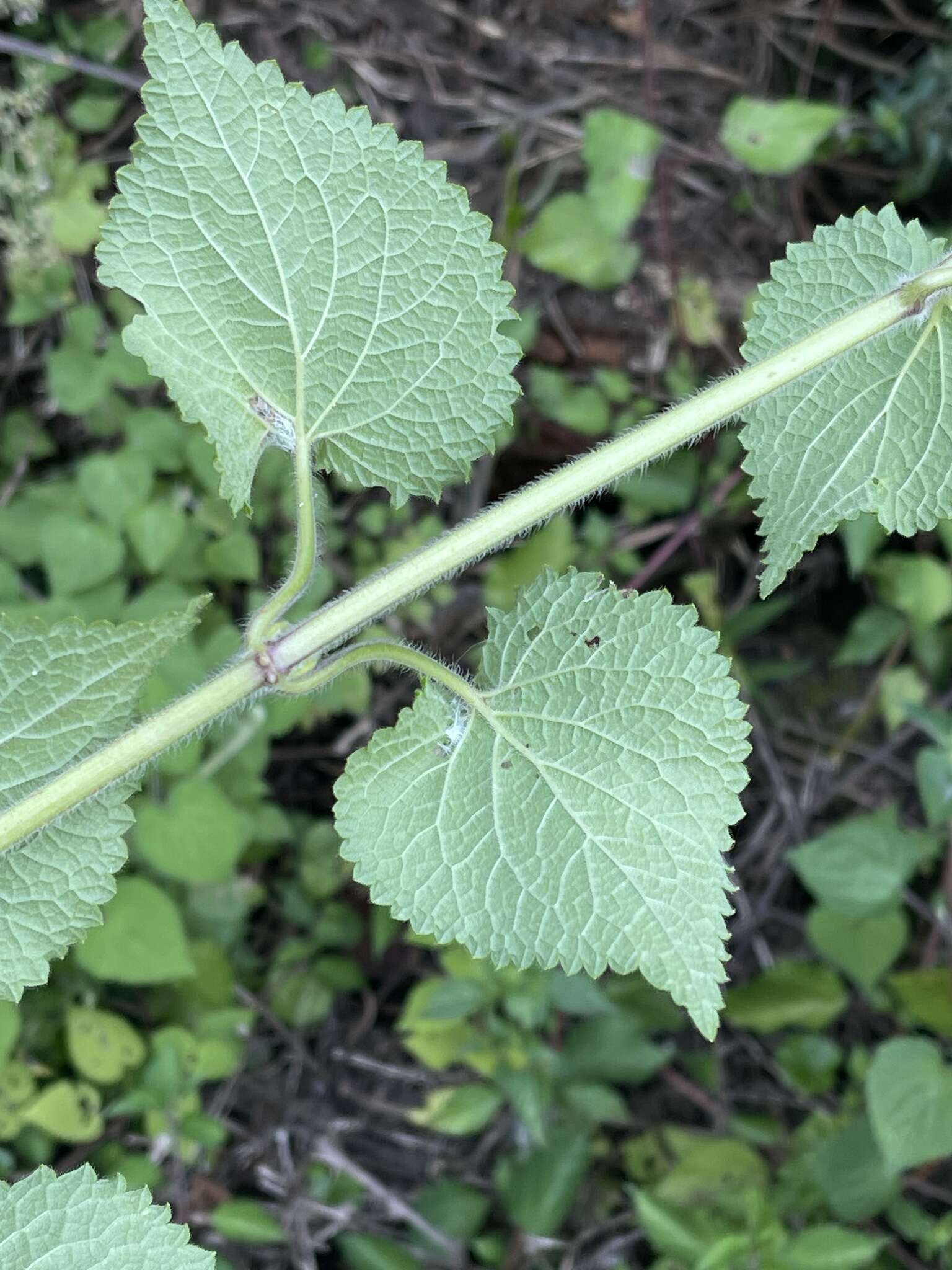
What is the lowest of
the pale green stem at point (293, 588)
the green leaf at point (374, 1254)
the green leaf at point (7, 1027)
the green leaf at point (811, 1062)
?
the green leaf at point (374, 1254)

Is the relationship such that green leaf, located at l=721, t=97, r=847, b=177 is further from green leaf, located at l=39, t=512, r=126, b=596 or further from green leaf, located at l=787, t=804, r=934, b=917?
green leaf, located at l=39, t=512, r=126, b=596

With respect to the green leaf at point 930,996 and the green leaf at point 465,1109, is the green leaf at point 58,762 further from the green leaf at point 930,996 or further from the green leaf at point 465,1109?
the green leaf at point 930,996

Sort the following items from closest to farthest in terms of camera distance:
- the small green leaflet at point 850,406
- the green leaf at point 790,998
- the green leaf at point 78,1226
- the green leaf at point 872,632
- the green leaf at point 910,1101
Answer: the green leaf at point 78,1226, the small green leaflet at point 850,406, the green leaf at point 910,1101, the green leaf at point 790,998, the green leaf at point 872,632

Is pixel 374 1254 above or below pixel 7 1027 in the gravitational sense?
below

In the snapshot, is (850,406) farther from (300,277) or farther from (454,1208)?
(454,1208)

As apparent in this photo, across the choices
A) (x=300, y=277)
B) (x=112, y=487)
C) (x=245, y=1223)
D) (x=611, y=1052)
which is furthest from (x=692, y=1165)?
(x=300, y=277)

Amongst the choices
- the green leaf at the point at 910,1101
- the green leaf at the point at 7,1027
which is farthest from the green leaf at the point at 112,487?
the green leaf at the point at 910,1101

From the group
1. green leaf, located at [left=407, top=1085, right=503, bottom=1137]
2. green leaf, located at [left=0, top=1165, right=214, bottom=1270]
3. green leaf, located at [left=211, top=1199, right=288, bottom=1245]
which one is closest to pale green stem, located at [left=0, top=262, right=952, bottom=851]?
green leaf, located at [left=0, top=1165, right=214, bottom=1270]
